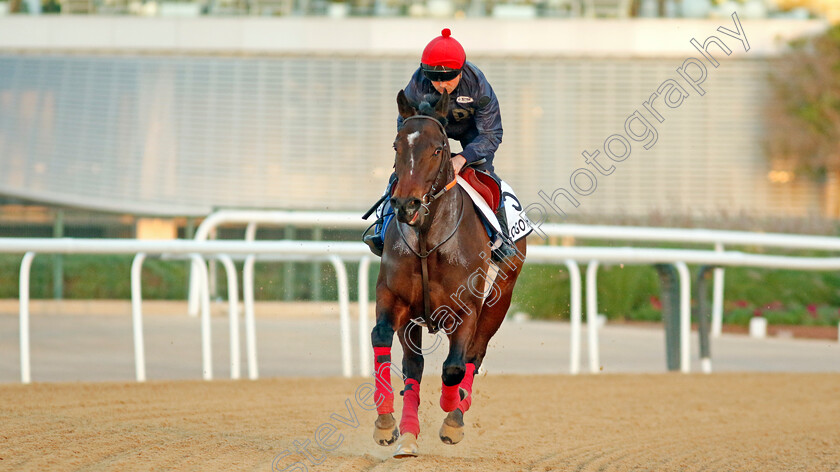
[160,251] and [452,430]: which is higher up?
[160,251]

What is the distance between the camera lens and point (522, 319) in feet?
47.5

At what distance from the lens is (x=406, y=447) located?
4.74 m

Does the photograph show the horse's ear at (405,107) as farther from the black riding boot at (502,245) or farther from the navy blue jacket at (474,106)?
the black riding boot at (502,245)

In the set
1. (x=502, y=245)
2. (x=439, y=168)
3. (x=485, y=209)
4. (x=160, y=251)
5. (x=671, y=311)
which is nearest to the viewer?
(x=439, y=168)

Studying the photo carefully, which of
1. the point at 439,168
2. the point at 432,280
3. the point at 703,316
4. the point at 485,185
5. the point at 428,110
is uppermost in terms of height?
the point at 428,110

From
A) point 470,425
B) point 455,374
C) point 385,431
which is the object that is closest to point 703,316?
point 470,425

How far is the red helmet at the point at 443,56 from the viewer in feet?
16.7

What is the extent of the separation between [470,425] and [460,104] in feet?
6.92

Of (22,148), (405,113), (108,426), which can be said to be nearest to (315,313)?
(108,426)

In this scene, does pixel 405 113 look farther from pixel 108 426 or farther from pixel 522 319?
pixel 522 319

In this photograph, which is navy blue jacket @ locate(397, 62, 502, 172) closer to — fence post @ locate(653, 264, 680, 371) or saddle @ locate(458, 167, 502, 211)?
saddle @ locate(458, 167, 502, 211)

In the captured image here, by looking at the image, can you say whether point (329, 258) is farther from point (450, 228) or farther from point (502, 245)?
point (450, 228)

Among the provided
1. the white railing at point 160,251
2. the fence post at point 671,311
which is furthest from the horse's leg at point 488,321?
the fence post at point 671,311

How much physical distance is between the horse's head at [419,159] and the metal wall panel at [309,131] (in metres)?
18.0
